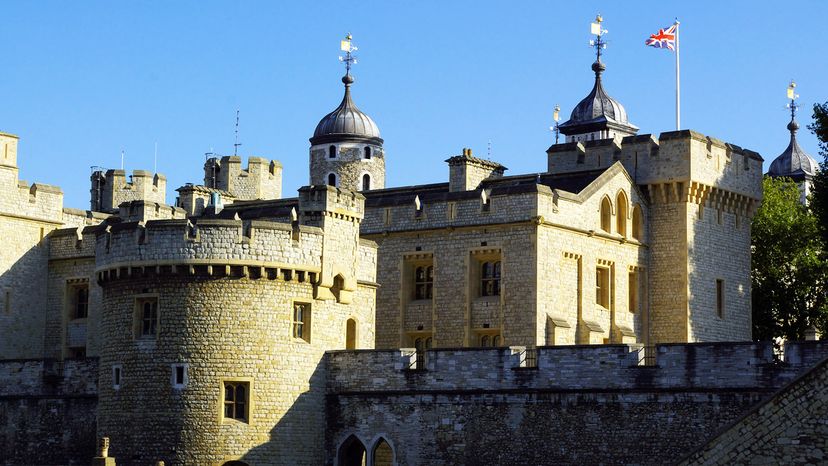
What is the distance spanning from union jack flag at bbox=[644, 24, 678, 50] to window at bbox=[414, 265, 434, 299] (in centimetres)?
1191

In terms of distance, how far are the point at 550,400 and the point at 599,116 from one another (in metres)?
37.6

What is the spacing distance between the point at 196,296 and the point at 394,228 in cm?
1242

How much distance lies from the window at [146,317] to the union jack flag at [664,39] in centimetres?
2288

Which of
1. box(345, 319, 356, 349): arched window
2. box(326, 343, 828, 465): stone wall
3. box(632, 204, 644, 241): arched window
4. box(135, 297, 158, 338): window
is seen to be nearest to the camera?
box(326, 343, 828, 465): stone wall

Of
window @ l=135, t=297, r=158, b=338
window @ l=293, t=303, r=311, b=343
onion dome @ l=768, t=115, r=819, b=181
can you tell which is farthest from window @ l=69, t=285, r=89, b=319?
onion dome @ l=768, t=115, r=819, b=181

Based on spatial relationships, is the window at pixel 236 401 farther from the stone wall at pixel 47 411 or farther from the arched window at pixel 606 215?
the arched window at pixel 606 215

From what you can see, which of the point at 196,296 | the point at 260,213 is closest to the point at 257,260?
the point at 196,296

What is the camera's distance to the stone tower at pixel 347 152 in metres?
74.2

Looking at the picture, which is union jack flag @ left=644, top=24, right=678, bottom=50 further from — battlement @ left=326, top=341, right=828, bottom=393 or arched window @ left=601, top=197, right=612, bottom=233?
battlement @ left=326, top=341, right=828, bottom=393

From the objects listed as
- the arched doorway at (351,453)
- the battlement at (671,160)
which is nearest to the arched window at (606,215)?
the battlement at (671,160)

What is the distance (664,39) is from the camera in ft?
196

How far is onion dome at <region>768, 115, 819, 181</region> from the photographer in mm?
94562

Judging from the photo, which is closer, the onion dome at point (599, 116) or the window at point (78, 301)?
the window at point (78, 301)

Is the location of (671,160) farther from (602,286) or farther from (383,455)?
(383,455)
